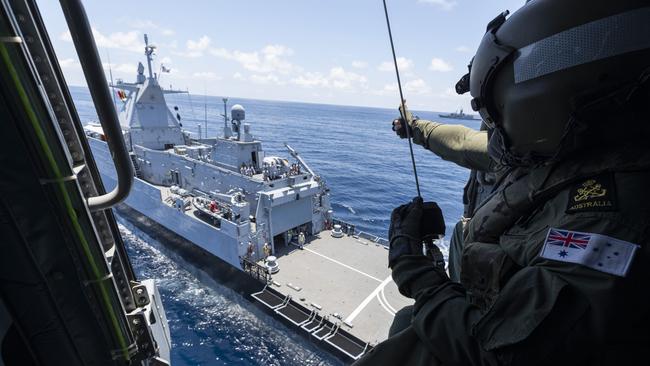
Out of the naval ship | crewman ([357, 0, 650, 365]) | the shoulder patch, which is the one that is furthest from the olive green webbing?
the naval ship

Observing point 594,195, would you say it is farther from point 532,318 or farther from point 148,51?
point 148,51

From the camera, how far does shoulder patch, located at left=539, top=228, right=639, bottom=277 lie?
1106 mm

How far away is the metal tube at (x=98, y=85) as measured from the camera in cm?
143

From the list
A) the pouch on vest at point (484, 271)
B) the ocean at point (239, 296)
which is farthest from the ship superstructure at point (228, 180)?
the pouch on vest at point (484, 271)

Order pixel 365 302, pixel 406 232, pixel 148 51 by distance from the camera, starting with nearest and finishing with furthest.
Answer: pixel 406 232 → pixel 365 302 → pixel 148 51

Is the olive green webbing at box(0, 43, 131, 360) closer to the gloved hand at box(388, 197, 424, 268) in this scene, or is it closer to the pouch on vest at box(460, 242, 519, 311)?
the gloved hand at box(388, 197, 424, 268)

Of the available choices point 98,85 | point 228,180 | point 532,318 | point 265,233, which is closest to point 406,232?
point 532,318

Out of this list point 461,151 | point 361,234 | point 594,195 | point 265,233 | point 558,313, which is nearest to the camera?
point 558,313

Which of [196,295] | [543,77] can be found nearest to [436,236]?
[543,77]

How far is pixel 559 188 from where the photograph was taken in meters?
1.50

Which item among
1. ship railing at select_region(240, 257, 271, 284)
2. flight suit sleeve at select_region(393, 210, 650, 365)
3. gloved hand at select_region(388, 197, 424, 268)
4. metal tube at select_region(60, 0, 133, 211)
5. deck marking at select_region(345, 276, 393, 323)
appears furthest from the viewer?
ship railing at select_region(240, 257, 271, 284)

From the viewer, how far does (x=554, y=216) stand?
1.44 metres

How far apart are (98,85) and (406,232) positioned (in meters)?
1.85

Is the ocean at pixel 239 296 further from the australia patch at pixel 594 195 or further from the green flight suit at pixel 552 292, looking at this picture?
the australia patch at pixel 594 195
